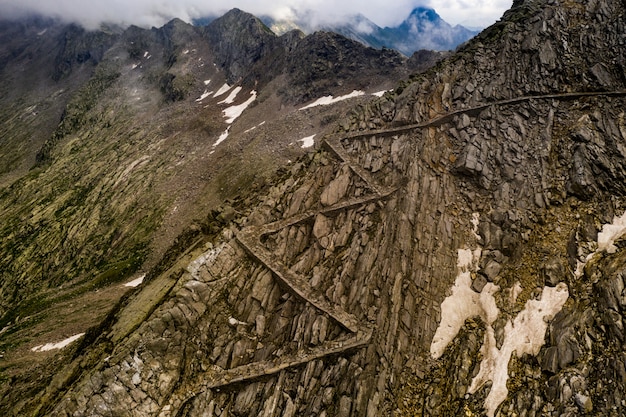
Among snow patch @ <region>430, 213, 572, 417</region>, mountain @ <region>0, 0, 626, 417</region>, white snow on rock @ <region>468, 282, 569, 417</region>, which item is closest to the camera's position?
white snow on rock @ <region>468, 282, 569, 417</region>

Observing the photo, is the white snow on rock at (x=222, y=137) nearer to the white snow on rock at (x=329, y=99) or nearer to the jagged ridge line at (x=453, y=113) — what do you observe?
the white snow on rock at (x=329, y=99)

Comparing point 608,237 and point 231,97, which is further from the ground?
point 608,237

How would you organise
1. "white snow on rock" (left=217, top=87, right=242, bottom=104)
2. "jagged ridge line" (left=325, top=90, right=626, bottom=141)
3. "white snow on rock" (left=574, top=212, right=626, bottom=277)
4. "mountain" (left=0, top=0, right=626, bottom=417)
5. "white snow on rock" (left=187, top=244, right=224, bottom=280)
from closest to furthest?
"mountain" (left=0, top=0, right=626, bottom=417) → "white snow on rock" (left=574, top=212, right=626, bottom=277) → "white snow on rock" (left=187, top=244, right=224, bottom=280) → "jagged ridge line" (left=325, top=90, right=626, bottom=141) → "white snow on rock" (left=217, top=87, right=242, bottom=104)

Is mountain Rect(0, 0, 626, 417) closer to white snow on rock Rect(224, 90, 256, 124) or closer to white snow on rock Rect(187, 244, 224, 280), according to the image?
white snow on rock Rect(187, 244, 224, 280)

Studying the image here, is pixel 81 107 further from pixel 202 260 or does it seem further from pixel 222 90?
pixel 202 260

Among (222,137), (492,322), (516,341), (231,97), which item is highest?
(231,97)

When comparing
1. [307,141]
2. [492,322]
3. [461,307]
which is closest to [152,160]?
[307,141]

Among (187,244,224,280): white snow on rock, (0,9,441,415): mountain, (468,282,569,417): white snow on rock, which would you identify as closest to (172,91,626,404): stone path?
(187,244,224,280): white snow on rock
